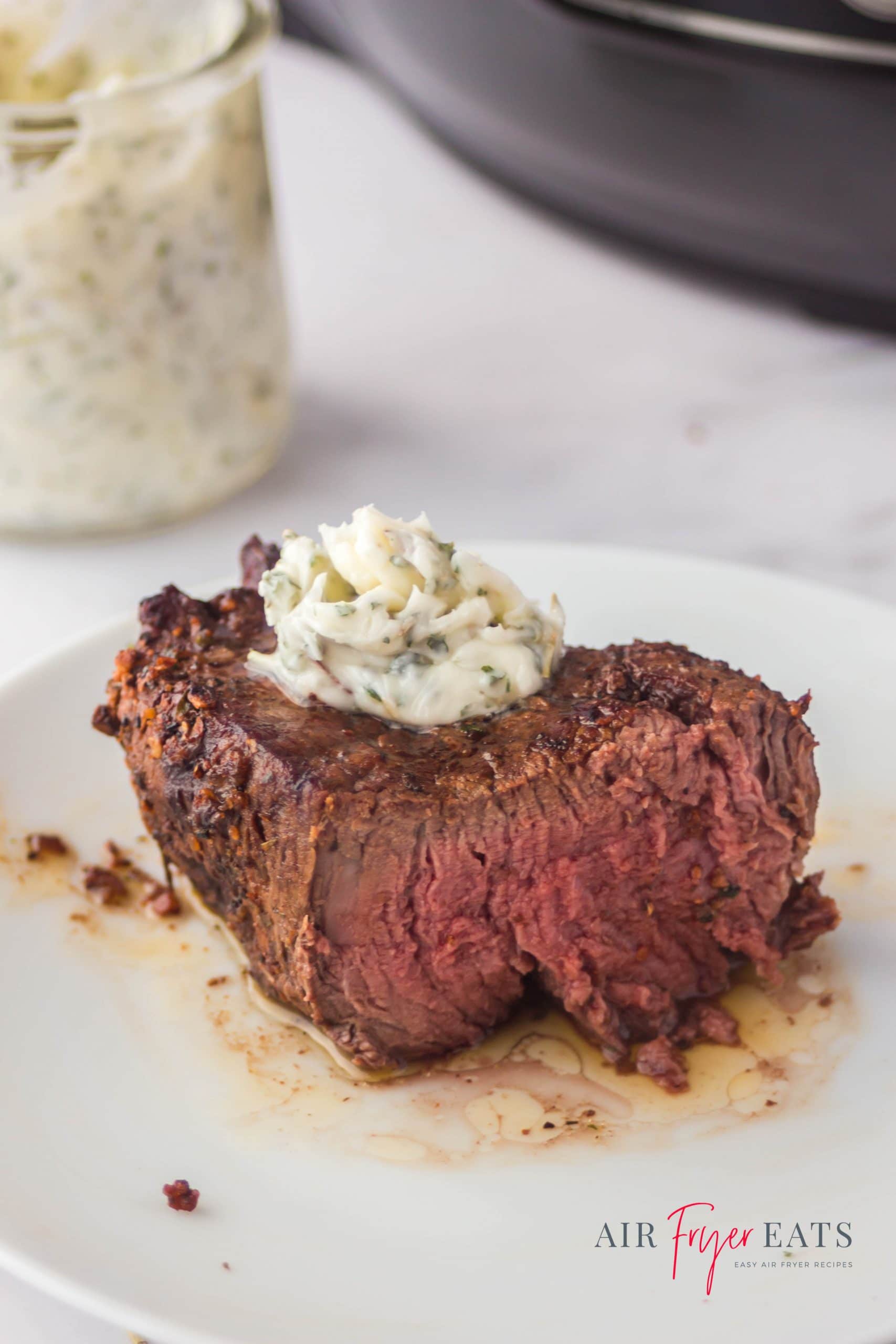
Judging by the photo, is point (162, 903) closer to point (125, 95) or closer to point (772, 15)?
point (125, 95)

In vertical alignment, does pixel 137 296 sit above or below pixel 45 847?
above

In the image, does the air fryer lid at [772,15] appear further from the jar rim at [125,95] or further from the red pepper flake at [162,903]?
the red pepper flake at [162,903]

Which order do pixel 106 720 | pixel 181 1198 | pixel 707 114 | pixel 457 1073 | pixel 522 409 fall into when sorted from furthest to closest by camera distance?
1. pixel 522 409
2. pixel 707 114
3. pixel 106 720
4. pixel 457 1073
5. pixel 181 1198

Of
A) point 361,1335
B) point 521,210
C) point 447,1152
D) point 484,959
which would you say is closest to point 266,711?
point 484,959

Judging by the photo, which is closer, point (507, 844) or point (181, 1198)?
point (181, 1198)

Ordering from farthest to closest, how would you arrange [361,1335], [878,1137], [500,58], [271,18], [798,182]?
[500,58]
[798,182]
[271,18]
[878,1137]
[361,1335]


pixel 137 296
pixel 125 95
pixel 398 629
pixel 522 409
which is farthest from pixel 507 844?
pixel 522 409

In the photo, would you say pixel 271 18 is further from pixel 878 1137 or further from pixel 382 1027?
pixel 878 1137

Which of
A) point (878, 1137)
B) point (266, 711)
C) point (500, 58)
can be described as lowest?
point (878, 1137)
